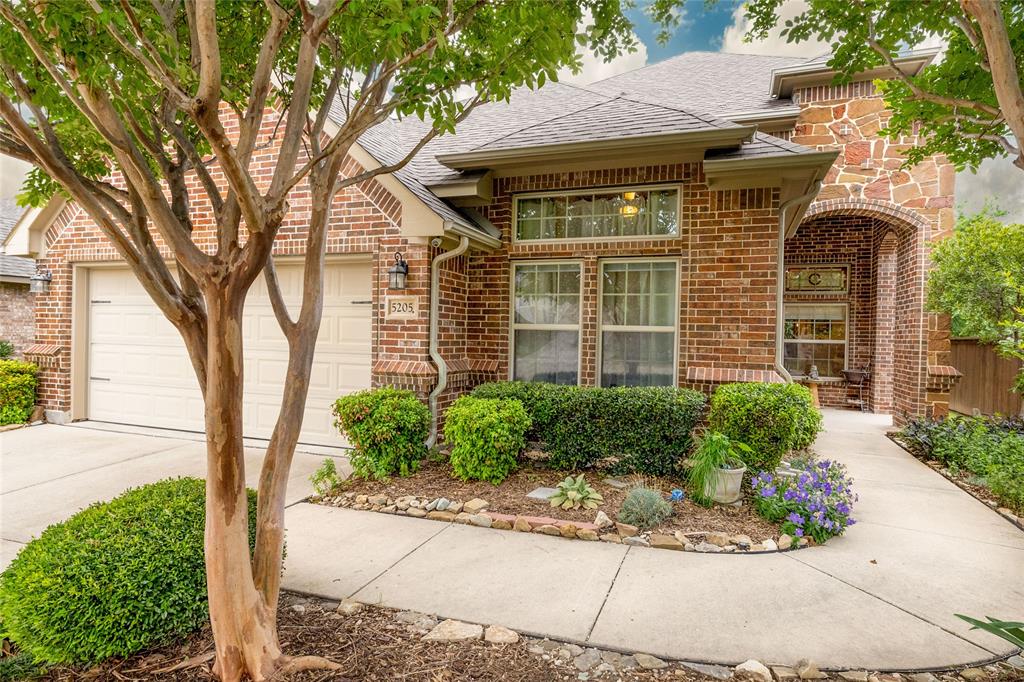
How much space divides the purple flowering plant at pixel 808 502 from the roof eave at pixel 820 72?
6613 millimetres

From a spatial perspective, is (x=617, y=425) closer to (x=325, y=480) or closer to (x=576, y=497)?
(x=576, y=497)

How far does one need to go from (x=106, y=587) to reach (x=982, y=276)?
1007cm

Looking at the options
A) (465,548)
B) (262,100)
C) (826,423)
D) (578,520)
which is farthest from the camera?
(826,423)

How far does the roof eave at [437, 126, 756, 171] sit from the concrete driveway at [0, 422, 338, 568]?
3.96 metres

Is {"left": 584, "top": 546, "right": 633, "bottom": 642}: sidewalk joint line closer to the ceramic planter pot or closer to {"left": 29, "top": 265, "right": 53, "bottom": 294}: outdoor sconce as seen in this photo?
the ceramic planter pot

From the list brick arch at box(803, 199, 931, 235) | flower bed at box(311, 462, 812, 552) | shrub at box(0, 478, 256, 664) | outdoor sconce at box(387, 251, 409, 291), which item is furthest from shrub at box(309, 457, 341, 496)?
brick arch at box(803, 199, 931, 235)

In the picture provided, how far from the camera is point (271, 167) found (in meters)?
6.59

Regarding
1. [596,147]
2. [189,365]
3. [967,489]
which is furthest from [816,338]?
[189,365]

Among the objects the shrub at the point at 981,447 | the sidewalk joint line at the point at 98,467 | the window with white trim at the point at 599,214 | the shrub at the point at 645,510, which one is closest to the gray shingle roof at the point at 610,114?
the window with white trim at the point at 599,214

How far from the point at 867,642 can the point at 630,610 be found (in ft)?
3.78

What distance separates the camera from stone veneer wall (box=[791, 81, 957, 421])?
26.8ft

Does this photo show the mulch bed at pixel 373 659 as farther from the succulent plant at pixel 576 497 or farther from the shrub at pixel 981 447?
the shrub at pixel 981 447

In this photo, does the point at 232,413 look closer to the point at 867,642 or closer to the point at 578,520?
the point at 578,520

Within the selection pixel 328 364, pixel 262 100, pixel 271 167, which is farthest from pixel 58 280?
pixel 262 100
